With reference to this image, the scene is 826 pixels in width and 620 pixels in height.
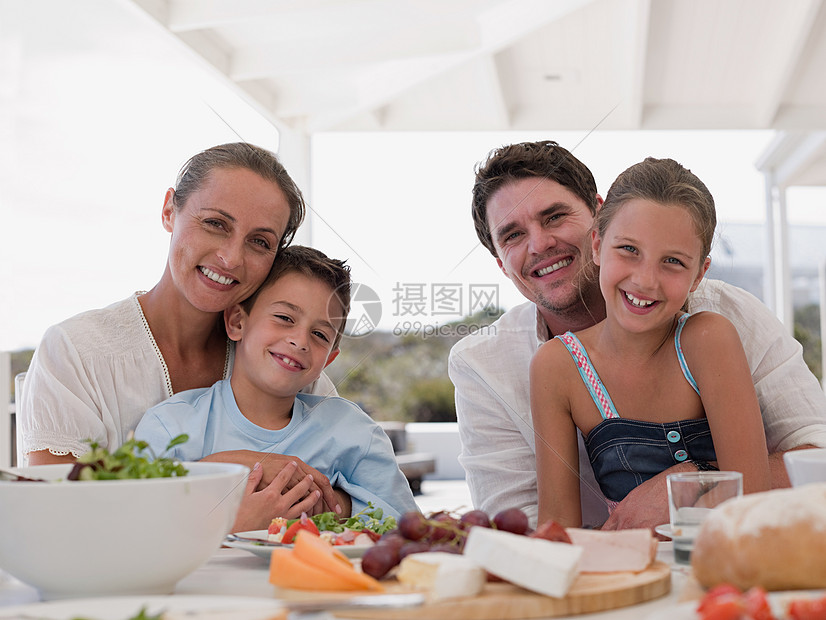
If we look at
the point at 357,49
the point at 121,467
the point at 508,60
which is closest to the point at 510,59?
the point at 508,60

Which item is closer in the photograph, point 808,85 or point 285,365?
point 285,365

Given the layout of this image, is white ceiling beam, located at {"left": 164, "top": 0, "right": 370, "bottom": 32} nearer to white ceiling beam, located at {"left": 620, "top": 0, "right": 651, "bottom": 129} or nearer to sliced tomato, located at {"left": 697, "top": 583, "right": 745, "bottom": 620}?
white ceiling beam, located at {"left": 620, "top": 0, "right": 651, "bottom": 129}

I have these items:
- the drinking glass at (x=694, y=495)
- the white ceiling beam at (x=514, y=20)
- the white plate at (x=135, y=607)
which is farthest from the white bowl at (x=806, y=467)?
the white ceiling beam at (x=514, y=20)

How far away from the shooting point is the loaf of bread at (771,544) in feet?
1.75

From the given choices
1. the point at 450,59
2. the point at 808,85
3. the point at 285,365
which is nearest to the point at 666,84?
the point at 808,85

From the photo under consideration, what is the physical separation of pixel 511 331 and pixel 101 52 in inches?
107

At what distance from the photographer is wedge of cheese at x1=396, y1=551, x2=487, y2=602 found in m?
0.58

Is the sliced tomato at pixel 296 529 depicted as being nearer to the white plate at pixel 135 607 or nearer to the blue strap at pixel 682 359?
the white plate at pixel 135 607

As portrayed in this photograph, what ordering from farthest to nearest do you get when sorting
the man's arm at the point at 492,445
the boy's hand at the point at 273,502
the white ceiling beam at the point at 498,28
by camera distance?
the white ceiling beam at the point at 498,28
the man's arm at the point at 492,445
the boy's hand at the point at 273,502

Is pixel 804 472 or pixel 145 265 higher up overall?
pixel 145 265

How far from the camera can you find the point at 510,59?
4289 millimetres

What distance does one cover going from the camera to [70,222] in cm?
336

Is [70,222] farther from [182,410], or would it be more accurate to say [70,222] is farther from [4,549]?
[4,549]

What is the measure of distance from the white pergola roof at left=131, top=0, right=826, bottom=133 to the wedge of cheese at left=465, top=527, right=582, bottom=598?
1.22 metres
